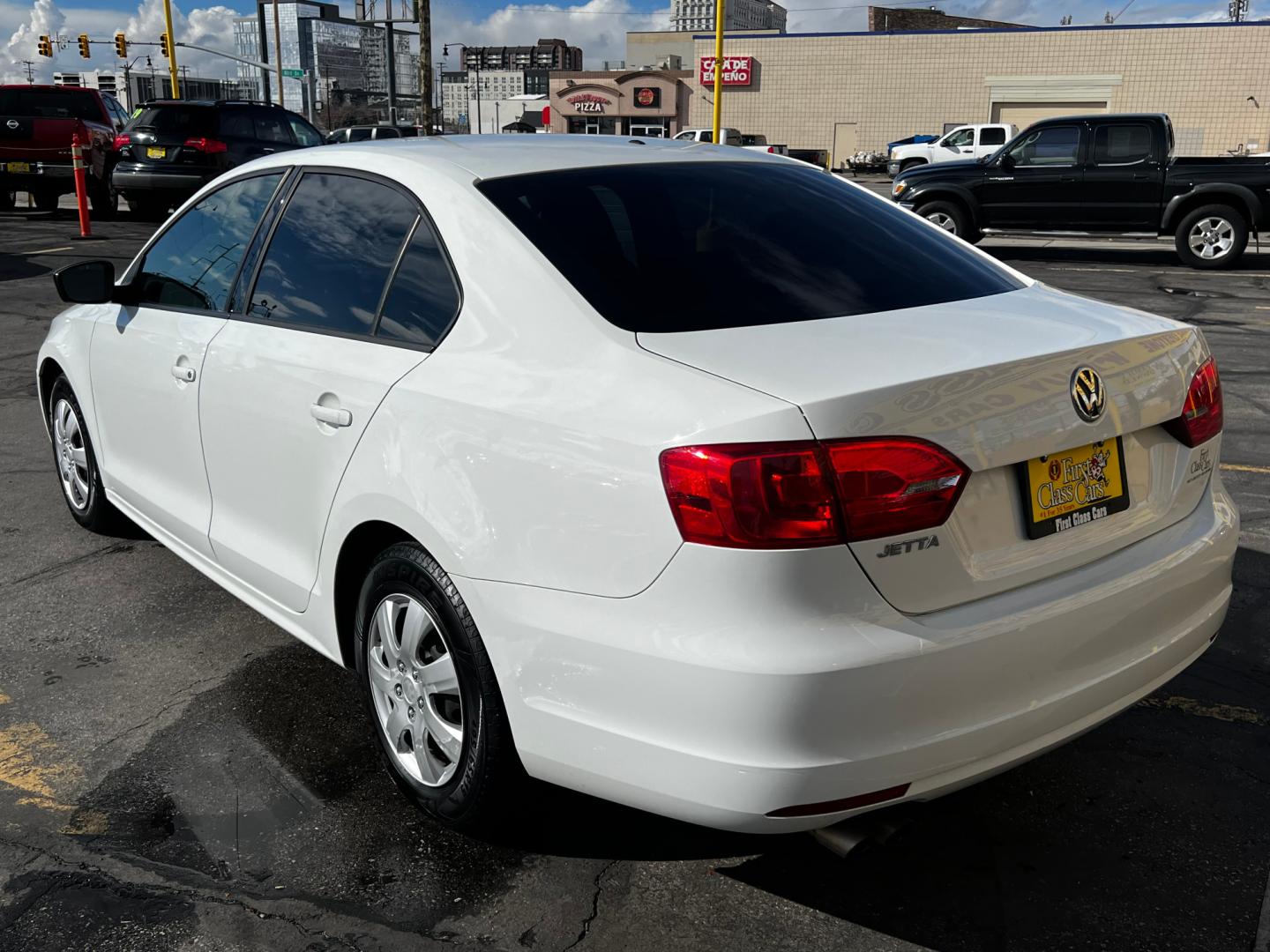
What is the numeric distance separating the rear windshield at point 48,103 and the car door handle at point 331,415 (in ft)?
62.2

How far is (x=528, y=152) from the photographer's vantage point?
3172 millimetres

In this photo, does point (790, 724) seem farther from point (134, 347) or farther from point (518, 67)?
point (518, 67)

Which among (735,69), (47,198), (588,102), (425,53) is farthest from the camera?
(588,102)

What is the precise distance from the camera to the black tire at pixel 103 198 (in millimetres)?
19984

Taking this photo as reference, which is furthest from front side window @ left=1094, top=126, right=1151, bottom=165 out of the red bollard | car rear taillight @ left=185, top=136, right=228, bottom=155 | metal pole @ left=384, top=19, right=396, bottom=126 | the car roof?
metal pole @ left=384, top=19, right=396, bottom=126

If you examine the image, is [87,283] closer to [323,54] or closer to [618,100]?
[618,100]

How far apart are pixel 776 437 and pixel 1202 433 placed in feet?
4.17

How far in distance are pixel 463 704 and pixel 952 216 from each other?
1568 centimetres

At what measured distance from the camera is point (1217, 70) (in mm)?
51656

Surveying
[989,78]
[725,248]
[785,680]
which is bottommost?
[785,680]

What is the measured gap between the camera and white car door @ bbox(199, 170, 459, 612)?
2844 millimetres

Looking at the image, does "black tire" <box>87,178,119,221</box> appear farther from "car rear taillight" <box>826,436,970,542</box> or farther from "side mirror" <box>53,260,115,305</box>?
"car rear taillight" <box>826,436,970,542</box>

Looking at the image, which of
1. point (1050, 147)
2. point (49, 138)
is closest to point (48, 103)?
point (49, 138)

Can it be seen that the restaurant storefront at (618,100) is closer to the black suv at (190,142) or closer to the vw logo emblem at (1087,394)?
the black suv at (190,142)
